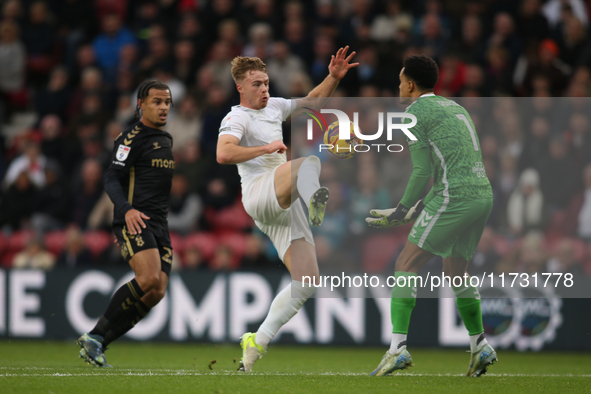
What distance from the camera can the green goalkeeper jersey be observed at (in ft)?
17.4

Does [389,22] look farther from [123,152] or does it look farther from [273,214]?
[273,214]

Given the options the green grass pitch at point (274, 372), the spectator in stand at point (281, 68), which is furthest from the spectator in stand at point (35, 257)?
the spectator in stand at point (281, 68)

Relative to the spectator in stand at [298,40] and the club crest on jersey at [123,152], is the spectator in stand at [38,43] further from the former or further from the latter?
the club crest on jersey at [123,152]

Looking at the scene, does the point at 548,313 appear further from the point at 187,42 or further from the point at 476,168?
the point at 187,42

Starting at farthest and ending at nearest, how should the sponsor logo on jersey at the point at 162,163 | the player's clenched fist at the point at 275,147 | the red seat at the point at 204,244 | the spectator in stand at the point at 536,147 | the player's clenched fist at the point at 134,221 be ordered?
the red seat at the point at 204,244 → the spectator in stand at the point at 536,147 → the sponsor logo on jersey at the point at 162,163 → the player's clenched fist at the point at 134,221 → the player's clenched fist at the point at 275,147

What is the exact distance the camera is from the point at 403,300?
533 centimetres

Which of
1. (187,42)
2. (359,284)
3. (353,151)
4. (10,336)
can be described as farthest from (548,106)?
(10,336)

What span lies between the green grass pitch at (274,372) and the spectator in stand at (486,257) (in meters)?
0.95

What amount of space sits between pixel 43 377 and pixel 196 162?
18.1ft

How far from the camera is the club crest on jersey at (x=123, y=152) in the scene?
6.02 meters

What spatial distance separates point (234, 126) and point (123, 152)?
1.05m

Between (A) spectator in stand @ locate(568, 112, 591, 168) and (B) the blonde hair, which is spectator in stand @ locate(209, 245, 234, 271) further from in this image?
(A) spectator in stand @ locate(568, 112, 591, 168)

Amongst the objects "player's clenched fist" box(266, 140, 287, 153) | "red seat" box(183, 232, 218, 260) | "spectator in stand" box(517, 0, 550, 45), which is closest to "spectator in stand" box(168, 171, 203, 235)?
"red seat" box(183, 232, 218, 260)

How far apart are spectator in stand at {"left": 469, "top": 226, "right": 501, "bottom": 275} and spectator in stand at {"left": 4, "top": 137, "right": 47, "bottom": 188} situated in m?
6.53
